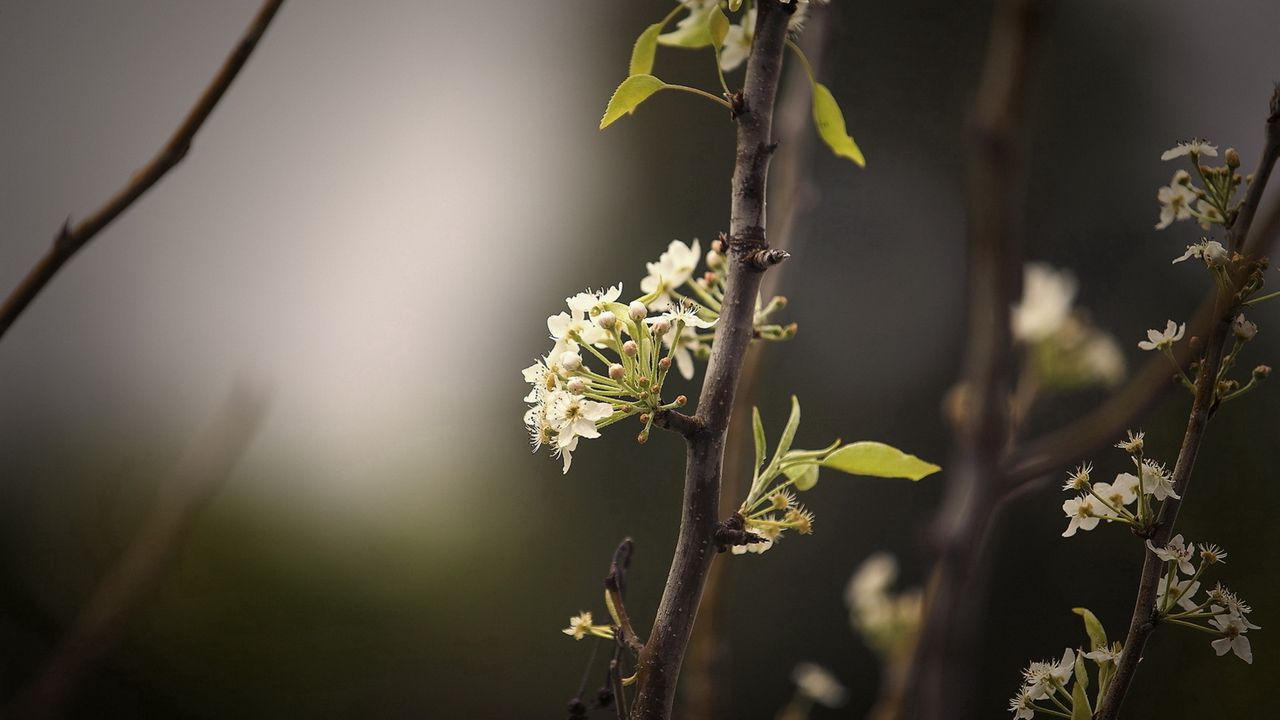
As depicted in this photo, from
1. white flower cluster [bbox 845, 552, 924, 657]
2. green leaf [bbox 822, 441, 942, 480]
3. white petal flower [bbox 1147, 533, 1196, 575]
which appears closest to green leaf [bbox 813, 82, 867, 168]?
green leaf [bbox 822, 441, 942, 480]

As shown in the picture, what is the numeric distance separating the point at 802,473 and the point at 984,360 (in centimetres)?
17

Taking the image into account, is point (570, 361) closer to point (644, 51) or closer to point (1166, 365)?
point (644, 51)

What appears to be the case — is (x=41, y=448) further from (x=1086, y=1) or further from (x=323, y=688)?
(x=1086, y=1)

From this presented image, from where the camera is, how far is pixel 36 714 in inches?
24.3

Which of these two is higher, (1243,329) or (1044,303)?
(1044,303)

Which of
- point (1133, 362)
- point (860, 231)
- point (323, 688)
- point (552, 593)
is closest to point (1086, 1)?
point (860, 231)

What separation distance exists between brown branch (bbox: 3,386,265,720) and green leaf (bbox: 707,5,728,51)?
0.46 metres

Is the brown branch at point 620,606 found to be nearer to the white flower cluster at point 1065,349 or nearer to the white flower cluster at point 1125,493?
the white flower cluster at point 1125,493

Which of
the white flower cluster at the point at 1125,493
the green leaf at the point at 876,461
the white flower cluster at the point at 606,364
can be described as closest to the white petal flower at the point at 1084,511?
the white flower cluster at the point at 1125,493

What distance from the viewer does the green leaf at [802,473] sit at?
618 mm

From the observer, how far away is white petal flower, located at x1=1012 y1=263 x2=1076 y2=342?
1.23m

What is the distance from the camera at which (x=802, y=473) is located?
2.05ft

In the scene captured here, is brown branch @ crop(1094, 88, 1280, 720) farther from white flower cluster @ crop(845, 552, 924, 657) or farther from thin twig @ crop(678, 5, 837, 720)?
white flower cluster @ crop(845, 552, 924, 657)

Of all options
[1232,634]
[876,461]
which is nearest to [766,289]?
[876,461]
